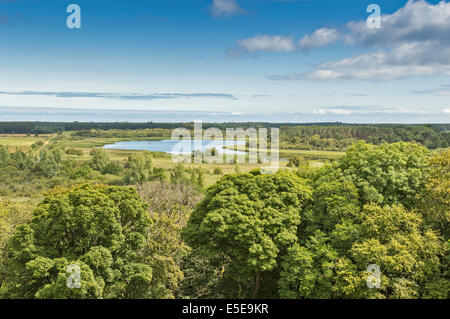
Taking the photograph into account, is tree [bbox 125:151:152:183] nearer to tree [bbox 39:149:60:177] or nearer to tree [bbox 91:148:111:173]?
tree [bbox 91:148:111:173]

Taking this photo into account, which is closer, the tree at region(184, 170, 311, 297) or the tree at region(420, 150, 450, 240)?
the tree at region(184, 170, 311, 297)

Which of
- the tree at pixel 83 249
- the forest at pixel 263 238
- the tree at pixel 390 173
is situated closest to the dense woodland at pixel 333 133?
the tree at pixel 390 173

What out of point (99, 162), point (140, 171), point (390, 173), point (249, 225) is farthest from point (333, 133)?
point (249, 225)

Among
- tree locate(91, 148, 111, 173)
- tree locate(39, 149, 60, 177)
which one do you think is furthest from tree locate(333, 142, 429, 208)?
tree locate(39, 149, 60, 177)

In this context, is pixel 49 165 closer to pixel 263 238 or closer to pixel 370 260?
pixel 263 238

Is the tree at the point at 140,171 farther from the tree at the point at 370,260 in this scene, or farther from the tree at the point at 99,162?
the tree at the point at 370,260

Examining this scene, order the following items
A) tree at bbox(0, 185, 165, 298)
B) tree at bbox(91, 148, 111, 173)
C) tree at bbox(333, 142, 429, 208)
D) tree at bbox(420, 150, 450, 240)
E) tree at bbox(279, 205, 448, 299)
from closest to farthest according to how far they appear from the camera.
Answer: tree at bbox(279, 205, 448, 299) < tree at bbox(0, 185, 165, 298) < tree at bbox(420, 150, 450, 240) < tree at bbox(333, 142, 429, 208) < tree at bbox(91, 148, 111, 173)
